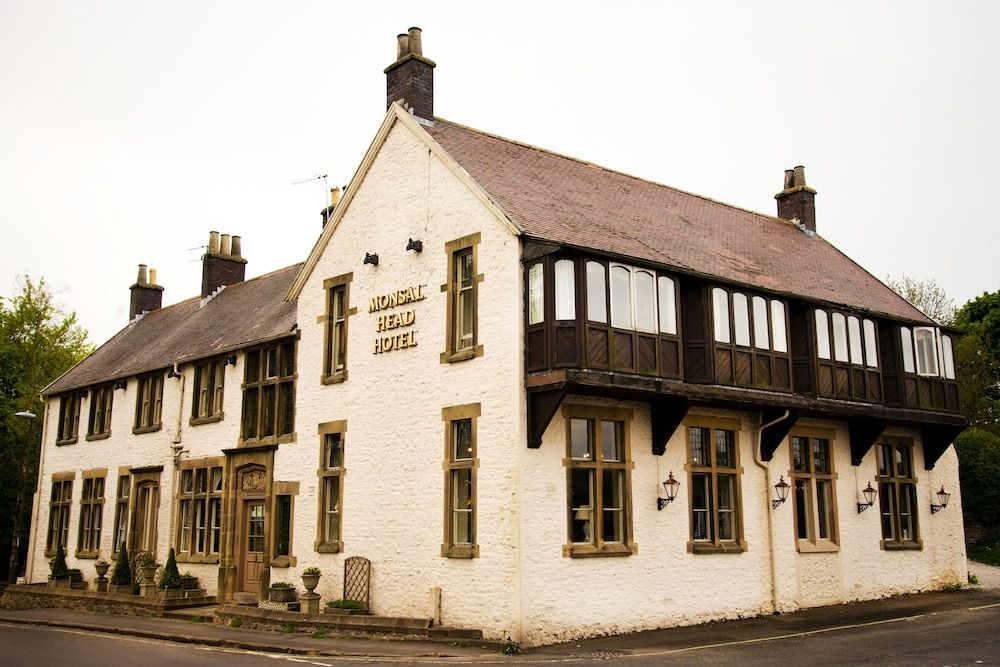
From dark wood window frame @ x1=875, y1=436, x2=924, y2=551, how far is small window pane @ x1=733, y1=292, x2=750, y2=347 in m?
6.58

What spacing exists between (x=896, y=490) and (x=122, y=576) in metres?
21.0

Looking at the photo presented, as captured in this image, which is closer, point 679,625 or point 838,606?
point 679,625

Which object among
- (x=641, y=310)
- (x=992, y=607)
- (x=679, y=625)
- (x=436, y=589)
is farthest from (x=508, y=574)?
(x=992, y=607)

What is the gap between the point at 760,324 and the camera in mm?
20016

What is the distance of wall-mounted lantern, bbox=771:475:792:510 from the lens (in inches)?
799

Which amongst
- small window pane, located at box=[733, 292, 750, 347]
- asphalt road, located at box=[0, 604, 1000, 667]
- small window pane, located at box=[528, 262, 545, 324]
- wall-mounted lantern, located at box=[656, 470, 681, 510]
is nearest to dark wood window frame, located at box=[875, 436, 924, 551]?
asphalt road, located at box=[0, 604, 1000, 667]

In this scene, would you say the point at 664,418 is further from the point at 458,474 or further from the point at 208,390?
the point at 208,390

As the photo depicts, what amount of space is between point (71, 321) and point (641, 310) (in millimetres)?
30947

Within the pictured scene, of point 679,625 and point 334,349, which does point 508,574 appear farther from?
point 334,349

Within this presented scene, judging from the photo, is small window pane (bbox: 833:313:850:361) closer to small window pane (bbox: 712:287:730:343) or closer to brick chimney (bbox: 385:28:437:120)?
small window pane (bbox: 712:287:730:343)

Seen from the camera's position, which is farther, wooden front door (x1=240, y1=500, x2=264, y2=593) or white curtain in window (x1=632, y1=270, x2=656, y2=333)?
wooden front door (x1=240, y1=500, x2=264, y2=593)

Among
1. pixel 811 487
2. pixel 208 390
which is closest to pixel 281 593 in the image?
pixel 208 390

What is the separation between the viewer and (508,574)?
52.5ft

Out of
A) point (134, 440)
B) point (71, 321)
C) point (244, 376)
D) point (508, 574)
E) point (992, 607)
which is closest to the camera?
point (508, 574)
